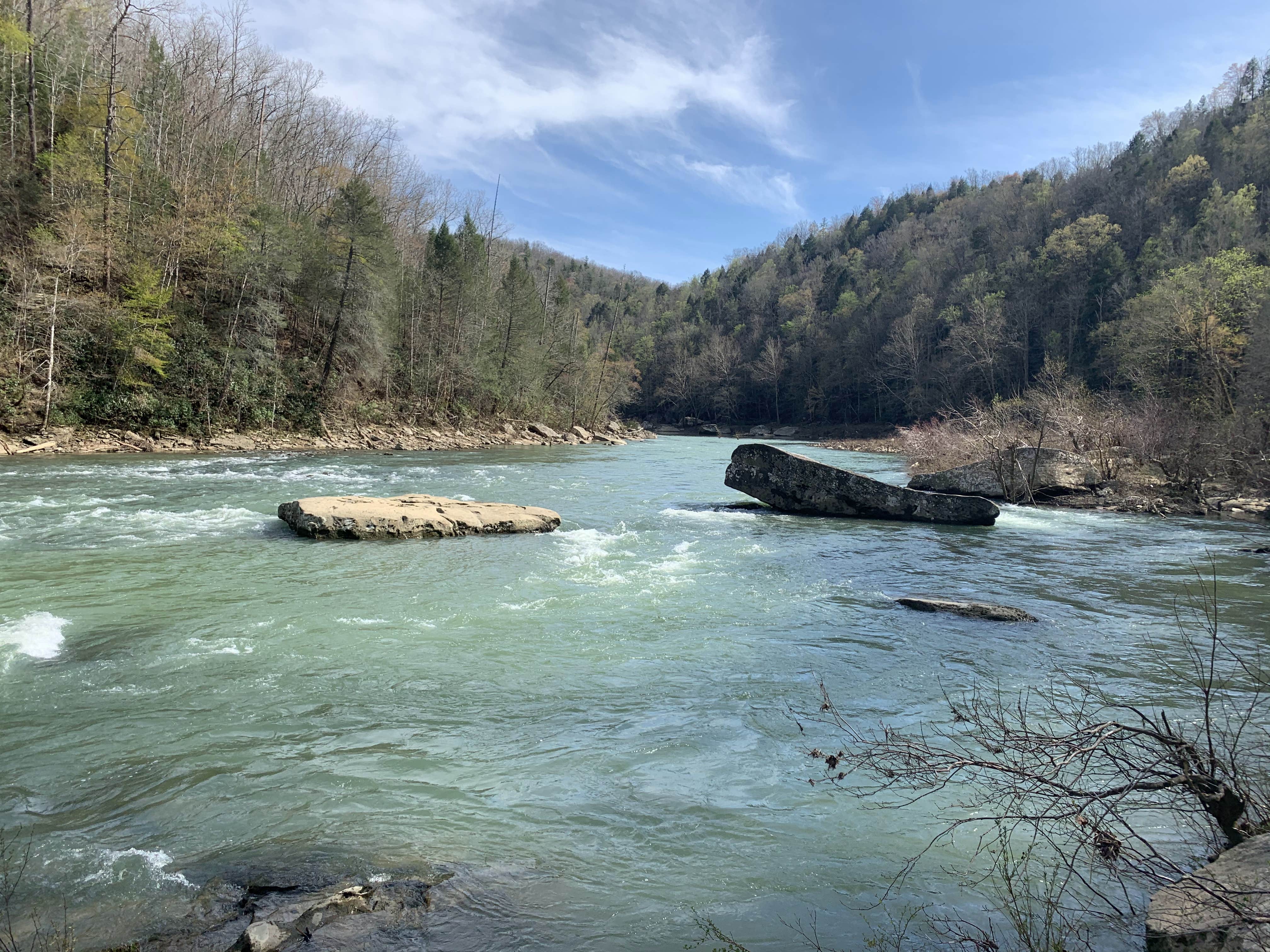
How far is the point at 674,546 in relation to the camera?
41.1 ft

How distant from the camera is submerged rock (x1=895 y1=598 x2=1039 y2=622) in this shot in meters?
8.45

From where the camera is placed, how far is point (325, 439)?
34.1 metres

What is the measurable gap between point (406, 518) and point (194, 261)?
2768cm

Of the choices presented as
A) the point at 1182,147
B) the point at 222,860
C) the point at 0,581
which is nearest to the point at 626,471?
the point at 0,581

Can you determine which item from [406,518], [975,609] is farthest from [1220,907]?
[406,518]

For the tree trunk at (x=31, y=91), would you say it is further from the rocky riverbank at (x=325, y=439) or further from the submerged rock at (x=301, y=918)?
the submerged rock at (x=301, y=918)

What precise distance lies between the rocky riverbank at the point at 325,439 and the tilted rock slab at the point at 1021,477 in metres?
25.2

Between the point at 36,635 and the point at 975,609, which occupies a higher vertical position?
the point at 975,609

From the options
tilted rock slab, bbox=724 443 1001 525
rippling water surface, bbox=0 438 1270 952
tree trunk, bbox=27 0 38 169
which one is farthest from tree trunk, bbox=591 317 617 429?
rippling water surface, bbox=0 438 1270 952

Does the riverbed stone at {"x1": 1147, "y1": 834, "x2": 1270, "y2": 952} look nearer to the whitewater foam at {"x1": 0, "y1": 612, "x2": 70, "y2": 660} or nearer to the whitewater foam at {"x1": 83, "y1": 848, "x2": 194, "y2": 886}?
the whitewater foam at {"x1": 83, "y1": 848, "x2": 194, "y2": 886}

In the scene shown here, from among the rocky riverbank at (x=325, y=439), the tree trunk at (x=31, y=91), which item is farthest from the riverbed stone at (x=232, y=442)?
the tree trunk at (x=31, y=91)

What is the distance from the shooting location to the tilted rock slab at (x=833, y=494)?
16.2 m

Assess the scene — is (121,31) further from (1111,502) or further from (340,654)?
(1111,502)

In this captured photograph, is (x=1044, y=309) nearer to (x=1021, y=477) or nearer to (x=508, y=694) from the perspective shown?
(x=1021, y=477)
